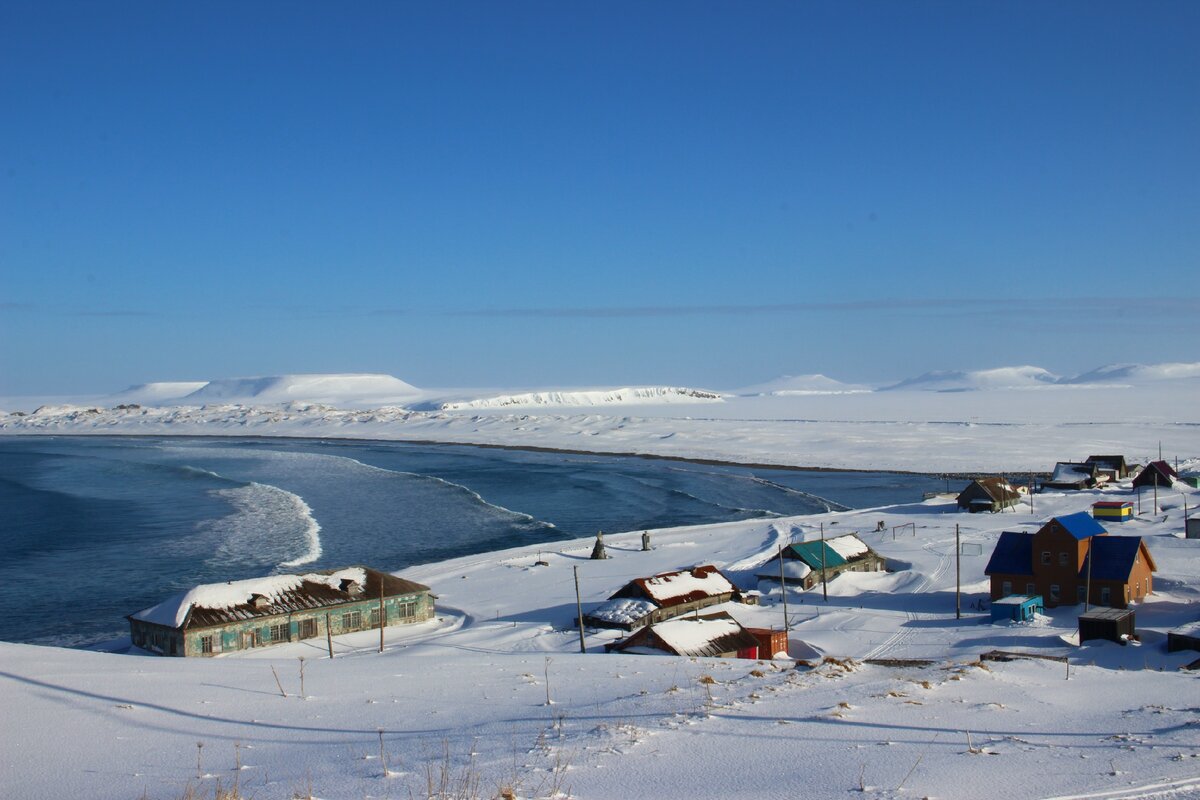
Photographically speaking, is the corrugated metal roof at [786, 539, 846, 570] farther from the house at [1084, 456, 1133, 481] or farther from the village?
the house at [1084, 456, 1133, 481]

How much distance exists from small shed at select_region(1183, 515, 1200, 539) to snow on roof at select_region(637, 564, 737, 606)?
51.7 feet

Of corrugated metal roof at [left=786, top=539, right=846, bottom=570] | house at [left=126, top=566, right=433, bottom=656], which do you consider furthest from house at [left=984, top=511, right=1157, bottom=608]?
house at [left=126, top=566, right=433, bottom=656]

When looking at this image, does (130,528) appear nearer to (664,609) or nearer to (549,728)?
(664,609)

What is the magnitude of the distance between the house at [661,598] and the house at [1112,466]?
32230 mm

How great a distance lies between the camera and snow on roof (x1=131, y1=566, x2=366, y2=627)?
76.8 ft

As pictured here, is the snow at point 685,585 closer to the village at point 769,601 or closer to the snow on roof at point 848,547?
the village at point 769,601

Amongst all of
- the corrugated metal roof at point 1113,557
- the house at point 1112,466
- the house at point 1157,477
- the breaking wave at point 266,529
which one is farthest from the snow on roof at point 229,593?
the house at point 1112,466

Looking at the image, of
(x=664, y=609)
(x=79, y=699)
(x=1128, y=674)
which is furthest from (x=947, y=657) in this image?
(x=79, y=699)

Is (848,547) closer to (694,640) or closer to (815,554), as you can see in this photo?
(815,554)

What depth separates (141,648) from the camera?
23.5 m

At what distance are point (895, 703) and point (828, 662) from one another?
3.29 metres

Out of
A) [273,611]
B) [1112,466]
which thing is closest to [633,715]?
[273,611]

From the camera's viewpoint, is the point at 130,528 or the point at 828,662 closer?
the point at 828,662

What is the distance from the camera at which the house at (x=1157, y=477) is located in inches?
1836
